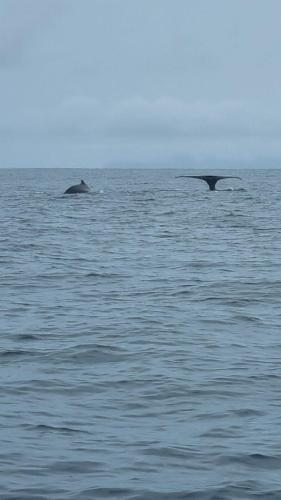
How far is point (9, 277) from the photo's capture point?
74.5ft

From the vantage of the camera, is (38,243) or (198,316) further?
(38,243)

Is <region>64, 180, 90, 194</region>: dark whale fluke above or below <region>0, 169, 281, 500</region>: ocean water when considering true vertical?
above

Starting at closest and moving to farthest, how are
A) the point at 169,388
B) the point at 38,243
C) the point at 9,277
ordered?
the point at 169,388
the point at 9,277
the point at 38,243

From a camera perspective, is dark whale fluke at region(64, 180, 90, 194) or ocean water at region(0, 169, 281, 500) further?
dark whale fluke at region(64, 180, 90, 194)

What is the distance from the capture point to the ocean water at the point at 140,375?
9312 millimetres

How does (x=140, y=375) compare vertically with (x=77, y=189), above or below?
below

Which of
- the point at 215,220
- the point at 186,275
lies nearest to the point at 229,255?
the point at 186,275

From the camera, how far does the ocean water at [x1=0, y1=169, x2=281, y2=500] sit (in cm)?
931

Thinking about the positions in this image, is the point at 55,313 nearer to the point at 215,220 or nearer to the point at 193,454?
the point at 193,454

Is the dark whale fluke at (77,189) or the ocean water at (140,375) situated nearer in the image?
the ocean water at (140,375)

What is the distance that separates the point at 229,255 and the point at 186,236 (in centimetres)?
675

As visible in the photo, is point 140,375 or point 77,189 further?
point 77,189

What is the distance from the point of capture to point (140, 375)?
1300 cm

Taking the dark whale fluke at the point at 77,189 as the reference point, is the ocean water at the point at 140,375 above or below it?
below
